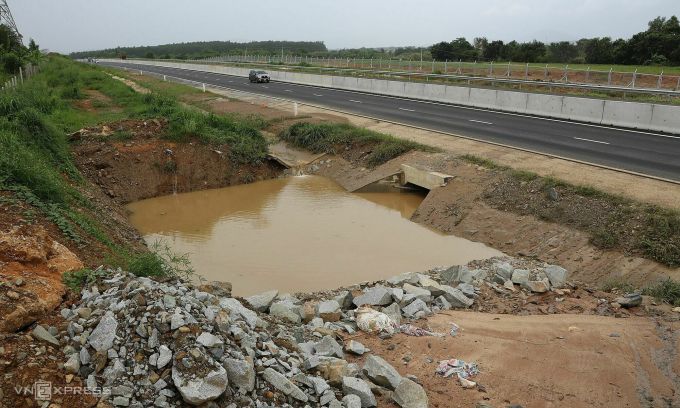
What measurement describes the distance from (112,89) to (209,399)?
38.7 m

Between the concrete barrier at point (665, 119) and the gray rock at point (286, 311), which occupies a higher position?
the concrete barrier at point (665, 119)

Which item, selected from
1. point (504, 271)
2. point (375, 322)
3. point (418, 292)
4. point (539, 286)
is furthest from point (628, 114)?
point (375, 322)

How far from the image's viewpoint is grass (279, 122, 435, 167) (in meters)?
19.7

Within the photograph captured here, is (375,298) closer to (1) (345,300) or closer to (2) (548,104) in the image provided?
(1) (345,300)

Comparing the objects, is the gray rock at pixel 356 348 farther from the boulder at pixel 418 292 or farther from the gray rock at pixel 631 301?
the gray rock at pixel 631 301

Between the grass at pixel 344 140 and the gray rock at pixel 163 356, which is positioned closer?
the gray rock at pixel 163 356

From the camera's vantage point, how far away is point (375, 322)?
25.5ft

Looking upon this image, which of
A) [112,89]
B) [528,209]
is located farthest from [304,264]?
[112,89]

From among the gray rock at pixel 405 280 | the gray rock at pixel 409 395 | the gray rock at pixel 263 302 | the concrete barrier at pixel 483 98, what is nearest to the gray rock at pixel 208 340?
the gray rock at pixel 409 395

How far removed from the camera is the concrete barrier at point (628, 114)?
2123 centimetres

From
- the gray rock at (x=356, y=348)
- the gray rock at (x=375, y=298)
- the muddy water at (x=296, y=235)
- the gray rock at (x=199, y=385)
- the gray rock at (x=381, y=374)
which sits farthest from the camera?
the muddy water at (x=296, y=235)

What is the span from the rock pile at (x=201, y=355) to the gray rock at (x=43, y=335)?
0.09m

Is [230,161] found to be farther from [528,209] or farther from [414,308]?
[414,308]

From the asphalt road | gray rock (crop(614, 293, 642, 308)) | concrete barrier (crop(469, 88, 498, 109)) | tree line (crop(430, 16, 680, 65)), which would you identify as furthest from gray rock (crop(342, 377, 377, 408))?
tree line (crop(430, 16, 680, 65))
